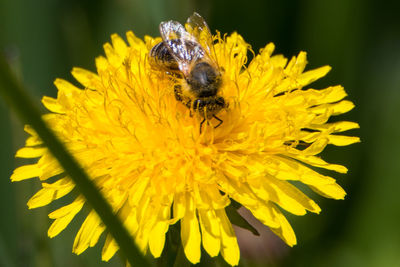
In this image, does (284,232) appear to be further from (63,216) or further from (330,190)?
(63,216)

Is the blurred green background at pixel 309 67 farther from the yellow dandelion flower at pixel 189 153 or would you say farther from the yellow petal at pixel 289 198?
the yellow petal at pixel 289 198

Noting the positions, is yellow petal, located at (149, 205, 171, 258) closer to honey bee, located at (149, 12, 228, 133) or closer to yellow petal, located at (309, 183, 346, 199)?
honey bee, located at (149, 12, 228, 133)

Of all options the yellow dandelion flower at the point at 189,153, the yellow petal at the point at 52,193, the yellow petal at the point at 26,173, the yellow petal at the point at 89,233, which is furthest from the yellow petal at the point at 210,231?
the yellow petal at the point at 26,173

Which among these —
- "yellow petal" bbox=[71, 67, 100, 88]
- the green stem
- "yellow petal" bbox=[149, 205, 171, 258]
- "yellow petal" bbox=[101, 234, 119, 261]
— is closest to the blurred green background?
"yellow petal" bbox=[71, 67, 100, 88]

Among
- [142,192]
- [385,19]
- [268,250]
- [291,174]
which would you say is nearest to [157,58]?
[142,192]

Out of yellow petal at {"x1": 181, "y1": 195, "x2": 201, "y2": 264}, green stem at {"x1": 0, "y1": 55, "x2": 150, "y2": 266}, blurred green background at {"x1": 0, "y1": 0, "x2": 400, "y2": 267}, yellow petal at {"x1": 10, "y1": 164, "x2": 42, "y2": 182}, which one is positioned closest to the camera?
green stem at {"x1": 0, "y1": 55, "x2": 150, "y2": 266}

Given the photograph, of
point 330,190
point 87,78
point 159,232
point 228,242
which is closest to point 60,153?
point 159,232
